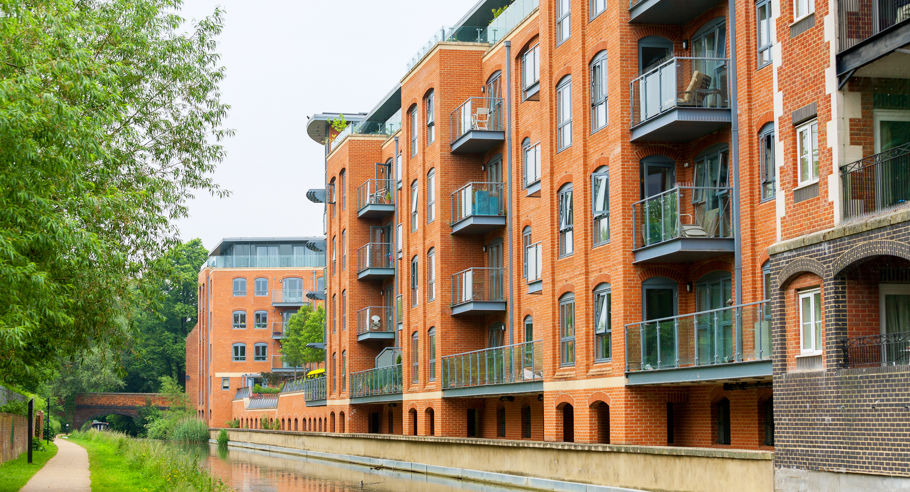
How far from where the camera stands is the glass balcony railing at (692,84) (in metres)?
24.0

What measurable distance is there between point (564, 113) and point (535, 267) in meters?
5.17

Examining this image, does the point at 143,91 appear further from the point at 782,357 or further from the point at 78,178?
the point at 782,357

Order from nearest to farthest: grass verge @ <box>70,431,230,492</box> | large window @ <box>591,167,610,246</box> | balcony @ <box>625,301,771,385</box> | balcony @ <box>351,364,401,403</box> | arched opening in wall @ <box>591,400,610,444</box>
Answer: balcony @ <box>625,301,771,385</box> → grass verge @ <box>70,431,230,492</box> → large window @ <box>591,167,610,246</box> → arched opening in wall @ <box>591,400,610,444</box> → balcony @ <box>351,364,401,403</box>

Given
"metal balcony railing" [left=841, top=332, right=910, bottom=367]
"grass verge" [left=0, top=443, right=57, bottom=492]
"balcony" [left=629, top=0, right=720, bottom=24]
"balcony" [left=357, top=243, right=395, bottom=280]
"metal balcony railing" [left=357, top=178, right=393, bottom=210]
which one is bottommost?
"grass verge" [left=0, top=443, right=57, bottom=492]

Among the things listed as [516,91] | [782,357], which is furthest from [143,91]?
[516,91]

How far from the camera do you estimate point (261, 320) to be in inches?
3740

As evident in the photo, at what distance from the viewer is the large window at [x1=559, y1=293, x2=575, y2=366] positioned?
95.7 ft

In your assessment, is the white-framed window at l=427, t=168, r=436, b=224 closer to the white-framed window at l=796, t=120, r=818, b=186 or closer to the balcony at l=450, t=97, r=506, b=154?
the balcony at l=450, t=97, r=506, b=154

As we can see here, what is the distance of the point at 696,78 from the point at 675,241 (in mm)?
3422

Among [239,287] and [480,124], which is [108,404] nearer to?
[239,287]

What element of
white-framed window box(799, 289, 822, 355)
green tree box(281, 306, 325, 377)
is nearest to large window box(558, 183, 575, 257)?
white-framed window box(799, 289, 822, 355)

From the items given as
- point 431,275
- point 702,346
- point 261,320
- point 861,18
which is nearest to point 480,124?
point 431,275

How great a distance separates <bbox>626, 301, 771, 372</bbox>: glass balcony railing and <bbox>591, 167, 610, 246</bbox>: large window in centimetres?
290

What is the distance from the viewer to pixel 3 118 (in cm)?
1451
